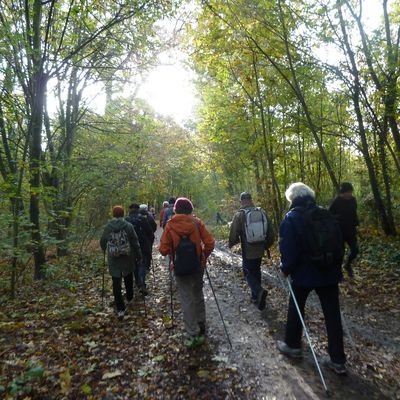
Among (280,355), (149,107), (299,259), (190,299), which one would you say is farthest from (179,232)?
(149,107)

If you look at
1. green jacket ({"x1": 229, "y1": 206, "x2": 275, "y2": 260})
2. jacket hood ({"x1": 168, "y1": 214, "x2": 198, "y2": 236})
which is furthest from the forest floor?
jacket hood ({"x1": 168, "y1": 214, "x2": 198, "y2": 236})

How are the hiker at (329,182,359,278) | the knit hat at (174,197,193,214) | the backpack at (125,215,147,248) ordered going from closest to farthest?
the knit hat at (174,197,193,214) < the hiker at (329,182,359,278) < the backpack at (125,215,147,248)

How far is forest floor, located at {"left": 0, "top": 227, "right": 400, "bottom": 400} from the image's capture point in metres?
3.77

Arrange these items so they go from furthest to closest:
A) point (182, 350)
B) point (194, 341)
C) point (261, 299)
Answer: point (261, 299) → point (194, 341) → point (182, 350)

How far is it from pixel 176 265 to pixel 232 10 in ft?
25.0

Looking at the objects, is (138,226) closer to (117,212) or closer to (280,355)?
(117,212)

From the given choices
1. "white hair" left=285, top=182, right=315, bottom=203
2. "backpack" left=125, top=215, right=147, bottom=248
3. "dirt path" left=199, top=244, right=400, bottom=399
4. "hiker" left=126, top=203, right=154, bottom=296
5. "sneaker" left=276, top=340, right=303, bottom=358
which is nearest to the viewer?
"dirt path" left=199, top=244, right=400, bottom=399

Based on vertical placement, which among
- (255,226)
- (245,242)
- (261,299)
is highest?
(255,226)

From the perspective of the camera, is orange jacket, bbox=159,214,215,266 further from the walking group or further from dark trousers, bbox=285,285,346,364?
dark trousers, bbox=285,285,346,364

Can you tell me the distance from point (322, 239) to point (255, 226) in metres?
2.73

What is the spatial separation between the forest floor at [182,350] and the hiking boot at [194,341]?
0.41ft

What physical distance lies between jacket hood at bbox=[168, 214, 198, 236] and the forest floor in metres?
1.80

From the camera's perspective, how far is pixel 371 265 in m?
9.16

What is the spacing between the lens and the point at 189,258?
16.2ft
